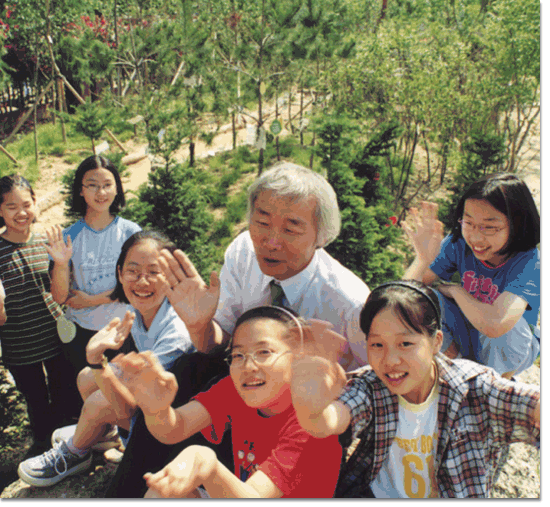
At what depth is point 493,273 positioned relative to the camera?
7.13ft

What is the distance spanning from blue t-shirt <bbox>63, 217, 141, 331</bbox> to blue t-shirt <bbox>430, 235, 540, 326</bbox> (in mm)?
1642

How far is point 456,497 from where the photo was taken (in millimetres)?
1692

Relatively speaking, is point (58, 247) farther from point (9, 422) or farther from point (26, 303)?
point (9, 422)

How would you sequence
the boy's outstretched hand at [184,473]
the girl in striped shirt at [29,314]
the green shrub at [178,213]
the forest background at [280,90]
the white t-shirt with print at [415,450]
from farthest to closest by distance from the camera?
the forest background at [280,90] → the green shrub at [178,213] → the girl in striped shirt at [29,314] → the white t-shirt with print at [415,450] → the boy's outstretched hand at [184,473]

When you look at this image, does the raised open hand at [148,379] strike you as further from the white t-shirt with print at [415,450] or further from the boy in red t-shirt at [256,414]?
the white t-shirt with print at [415,450]

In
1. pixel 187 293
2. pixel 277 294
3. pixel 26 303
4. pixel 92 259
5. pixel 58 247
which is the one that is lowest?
pixel 26 303

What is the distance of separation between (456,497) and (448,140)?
6.99 meters

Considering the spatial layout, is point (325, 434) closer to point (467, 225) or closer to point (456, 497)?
point (456, 497)

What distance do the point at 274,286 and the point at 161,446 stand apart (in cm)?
76

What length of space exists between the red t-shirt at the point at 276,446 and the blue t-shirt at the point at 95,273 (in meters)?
1.11

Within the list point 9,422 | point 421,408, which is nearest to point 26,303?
point 9,422

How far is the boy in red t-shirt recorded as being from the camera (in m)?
1.53

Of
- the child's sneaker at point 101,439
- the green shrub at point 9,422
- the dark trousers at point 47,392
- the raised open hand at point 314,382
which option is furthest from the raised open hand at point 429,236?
the green shrub at point 9,422

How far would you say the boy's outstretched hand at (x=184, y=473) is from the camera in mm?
1296
